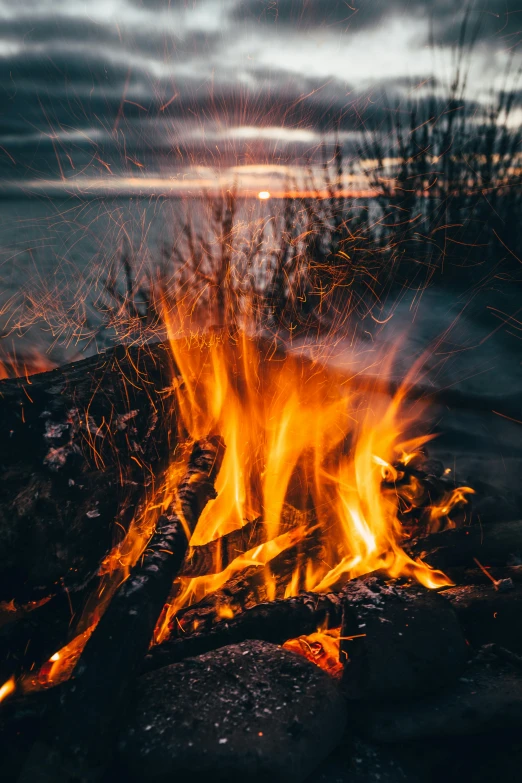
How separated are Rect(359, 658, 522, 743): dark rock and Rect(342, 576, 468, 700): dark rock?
6 cm

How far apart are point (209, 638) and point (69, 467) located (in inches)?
52.0

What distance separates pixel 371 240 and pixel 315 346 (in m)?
2.52

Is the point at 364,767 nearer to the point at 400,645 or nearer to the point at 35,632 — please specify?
the point at 400,645

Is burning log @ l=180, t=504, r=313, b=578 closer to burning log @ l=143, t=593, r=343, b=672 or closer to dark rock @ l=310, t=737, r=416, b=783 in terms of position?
burning log @ l=143, t=593, r=343, b=672

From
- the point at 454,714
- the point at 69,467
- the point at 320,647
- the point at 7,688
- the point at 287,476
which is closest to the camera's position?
the point at 454,714

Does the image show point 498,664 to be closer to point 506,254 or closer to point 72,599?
point 72,599

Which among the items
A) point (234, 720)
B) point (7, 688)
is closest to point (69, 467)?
point (7, 688)

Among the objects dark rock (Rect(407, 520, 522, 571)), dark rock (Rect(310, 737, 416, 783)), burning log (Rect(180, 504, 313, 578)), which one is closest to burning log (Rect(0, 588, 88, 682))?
burning log (Rect(180, 504, 313, 578))

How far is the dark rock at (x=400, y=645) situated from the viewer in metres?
2.08

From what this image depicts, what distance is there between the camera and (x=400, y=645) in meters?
2.17

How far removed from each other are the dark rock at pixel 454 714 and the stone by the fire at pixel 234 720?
0.60 ft

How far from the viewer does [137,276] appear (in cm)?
625

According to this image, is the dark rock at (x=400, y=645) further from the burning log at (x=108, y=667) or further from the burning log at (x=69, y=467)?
the burning log at (x=69, y=467)

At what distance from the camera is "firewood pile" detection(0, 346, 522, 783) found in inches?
72.0
